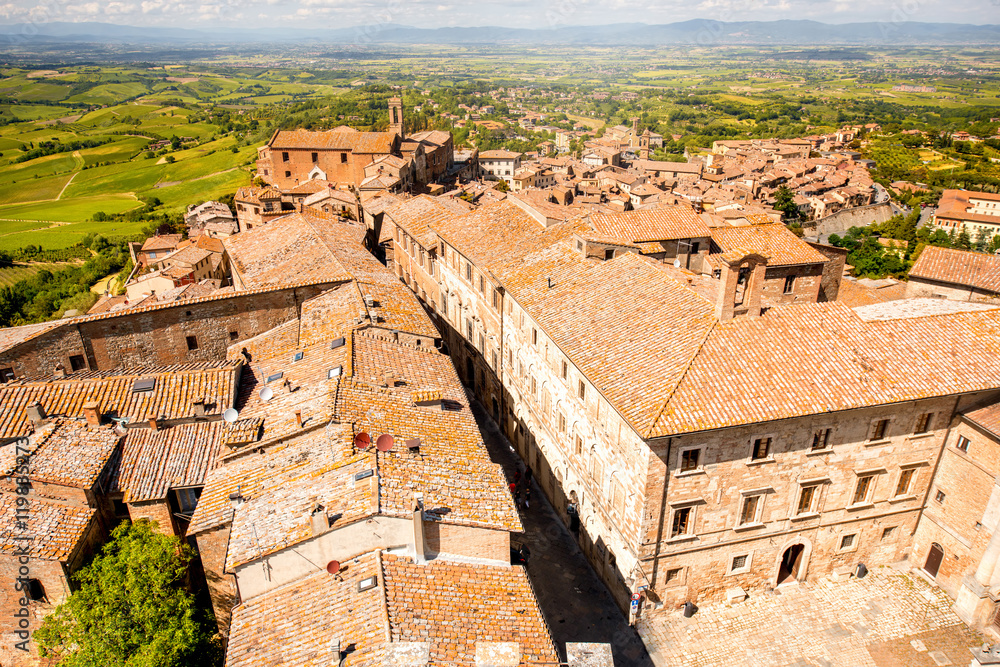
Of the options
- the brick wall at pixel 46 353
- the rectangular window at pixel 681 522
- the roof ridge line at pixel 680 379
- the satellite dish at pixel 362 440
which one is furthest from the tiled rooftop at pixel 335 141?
the rectangular window at pixel 681 522

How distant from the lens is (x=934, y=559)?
2848 centimetres

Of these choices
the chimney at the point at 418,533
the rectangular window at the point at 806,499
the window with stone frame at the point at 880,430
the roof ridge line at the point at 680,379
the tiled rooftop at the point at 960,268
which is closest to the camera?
the chimney at the point at 418,533

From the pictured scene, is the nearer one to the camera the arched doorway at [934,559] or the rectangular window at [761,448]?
the rectangular window at [761,448]

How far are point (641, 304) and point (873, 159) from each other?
173109 mm

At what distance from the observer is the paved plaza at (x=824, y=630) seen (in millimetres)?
24891

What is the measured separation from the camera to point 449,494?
2108 cm

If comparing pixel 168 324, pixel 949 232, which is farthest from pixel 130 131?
pixel 949 232

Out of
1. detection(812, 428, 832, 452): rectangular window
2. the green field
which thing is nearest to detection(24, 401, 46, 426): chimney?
detection(812, 428, 832, 452): rectangular window

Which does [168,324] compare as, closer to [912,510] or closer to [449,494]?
[449,494]

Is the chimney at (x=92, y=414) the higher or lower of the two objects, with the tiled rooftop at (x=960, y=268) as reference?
lower

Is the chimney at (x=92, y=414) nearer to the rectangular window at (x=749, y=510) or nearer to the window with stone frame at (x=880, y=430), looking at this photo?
the rectangular window at (x=749, y=510)

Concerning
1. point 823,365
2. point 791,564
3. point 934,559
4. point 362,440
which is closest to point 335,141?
point 362,440

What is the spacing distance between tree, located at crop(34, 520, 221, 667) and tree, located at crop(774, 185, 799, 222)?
373 ft

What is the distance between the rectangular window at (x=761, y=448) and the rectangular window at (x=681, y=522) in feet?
10.8
